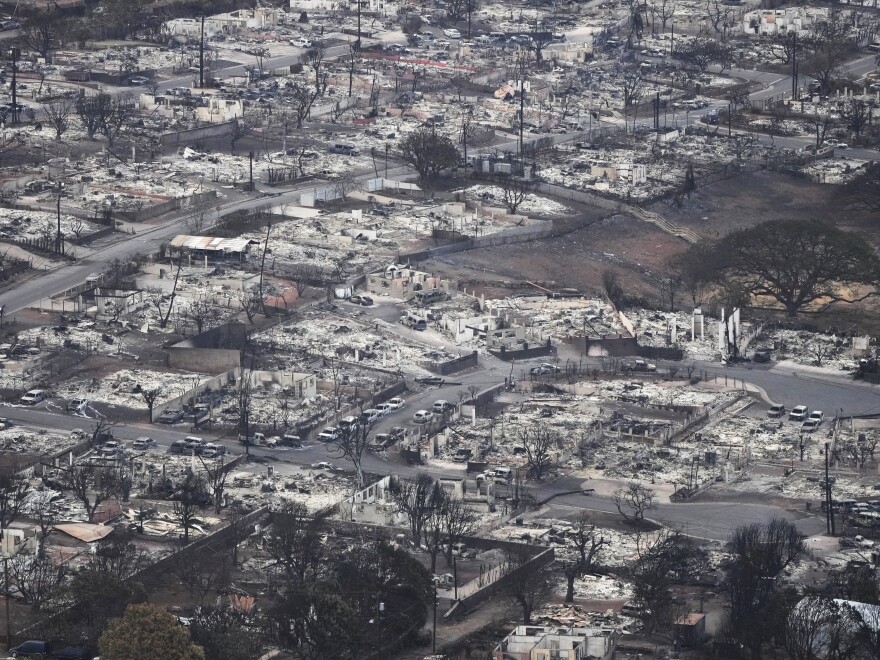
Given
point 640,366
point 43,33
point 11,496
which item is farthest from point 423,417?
point 43,33

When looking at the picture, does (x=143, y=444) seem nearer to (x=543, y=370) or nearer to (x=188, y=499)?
(x=188, y=499)

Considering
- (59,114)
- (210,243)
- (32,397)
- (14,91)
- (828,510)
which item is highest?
(14,91)

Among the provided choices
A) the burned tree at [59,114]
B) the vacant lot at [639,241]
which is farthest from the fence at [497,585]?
the burned tree at [59,114]

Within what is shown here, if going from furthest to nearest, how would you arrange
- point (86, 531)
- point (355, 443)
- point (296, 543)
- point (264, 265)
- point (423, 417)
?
point (264, 265) < point (423, 417) < point (355, 443) < point (86, 531) < point (296, 543)

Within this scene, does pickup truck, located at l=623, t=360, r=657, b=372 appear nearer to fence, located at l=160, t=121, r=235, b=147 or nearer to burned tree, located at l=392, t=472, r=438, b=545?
burned tree, located at l=392, t=472, r=438, b=545

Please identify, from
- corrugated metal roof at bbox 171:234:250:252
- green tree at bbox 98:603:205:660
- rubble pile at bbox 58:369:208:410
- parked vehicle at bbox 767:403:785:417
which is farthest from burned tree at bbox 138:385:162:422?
green tree at bbox 98:603:205:660

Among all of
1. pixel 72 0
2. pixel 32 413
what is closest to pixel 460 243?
pixel 32 413

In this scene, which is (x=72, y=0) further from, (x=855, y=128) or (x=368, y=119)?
(x=855, y=128)
